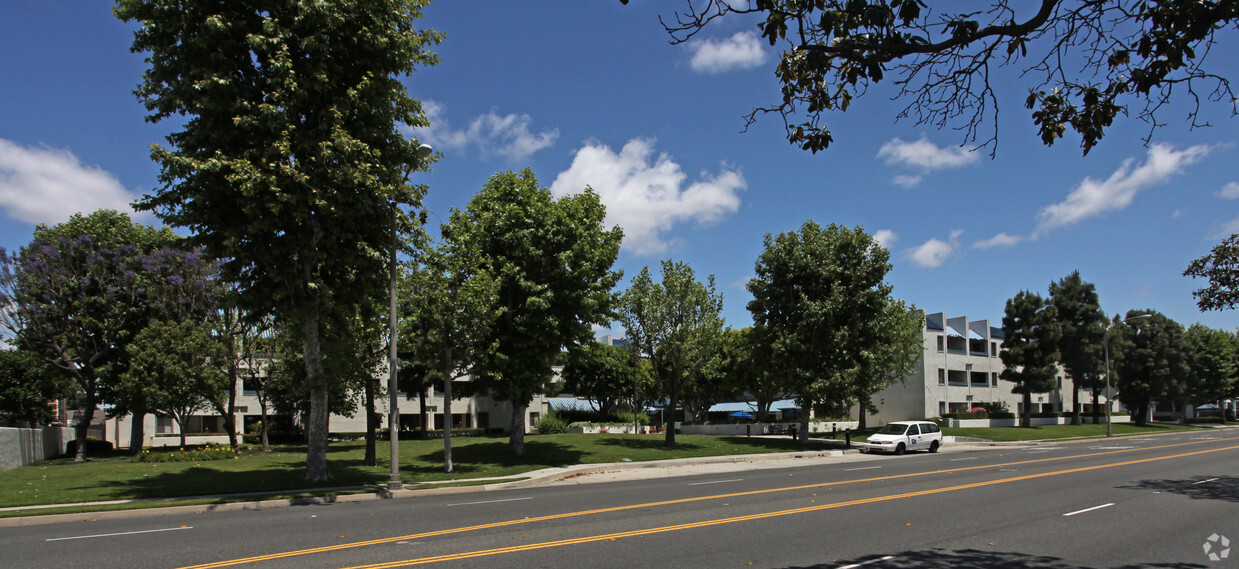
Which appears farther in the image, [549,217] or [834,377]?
[834,377]

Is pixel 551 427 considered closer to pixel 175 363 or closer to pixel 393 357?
pixel 175 363

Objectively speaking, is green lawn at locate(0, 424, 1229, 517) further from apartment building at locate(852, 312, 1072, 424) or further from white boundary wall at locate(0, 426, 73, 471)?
apartment building at locate(852, 312, 1072, 424)

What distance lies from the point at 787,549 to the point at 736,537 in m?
1.12

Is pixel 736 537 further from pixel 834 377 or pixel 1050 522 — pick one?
pixel 834 377

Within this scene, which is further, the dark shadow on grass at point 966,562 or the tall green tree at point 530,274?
the tall green tree at point 530,274

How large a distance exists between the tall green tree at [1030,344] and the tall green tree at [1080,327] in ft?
11.7

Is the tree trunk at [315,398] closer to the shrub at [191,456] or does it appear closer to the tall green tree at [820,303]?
the shrub at [191,456]

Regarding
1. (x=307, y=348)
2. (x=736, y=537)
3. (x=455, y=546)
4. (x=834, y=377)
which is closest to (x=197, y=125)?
(x=307, y=348)

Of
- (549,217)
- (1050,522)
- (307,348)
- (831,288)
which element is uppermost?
(549,217)

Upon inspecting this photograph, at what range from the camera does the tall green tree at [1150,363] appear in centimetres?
6781

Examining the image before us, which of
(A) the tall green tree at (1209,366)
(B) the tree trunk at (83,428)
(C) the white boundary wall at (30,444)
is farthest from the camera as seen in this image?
(A) the tall green tree at (1209,366)

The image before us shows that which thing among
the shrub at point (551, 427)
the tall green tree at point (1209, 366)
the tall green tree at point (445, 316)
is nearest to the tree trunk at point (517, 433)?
the tall green tree at point (445, 316)

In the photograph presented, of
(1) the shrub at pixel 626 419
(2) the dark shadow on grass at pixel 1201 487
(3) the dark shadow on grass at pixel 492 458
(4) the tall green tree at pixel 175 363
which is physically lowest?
(1) the shrub at pixel 626 419

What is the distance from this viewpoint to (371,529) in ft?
38.3
